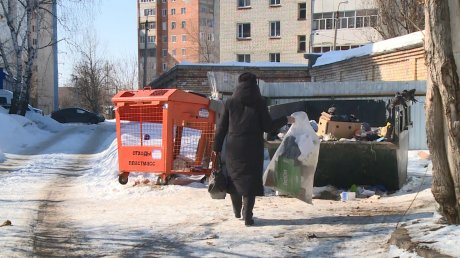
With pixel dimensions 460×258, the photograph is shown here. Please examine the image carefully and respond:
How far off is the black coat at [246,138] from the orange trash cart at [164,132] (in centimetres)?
207

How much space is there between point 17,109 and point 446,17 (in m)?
24.9

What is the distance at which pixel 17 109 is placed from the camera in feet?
86.0

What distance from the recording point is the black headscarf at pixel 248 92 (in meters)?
5.73

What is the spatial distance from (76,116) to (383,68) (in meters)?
24.9

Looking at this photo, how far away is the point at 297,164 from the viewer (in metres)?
6.19

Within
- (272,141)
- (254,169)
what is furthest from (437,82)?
(272,141)

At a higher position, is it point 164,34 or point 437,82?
point 164,34

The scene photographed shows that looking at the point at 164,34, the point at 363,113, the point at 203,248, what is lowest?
the point at 203,248

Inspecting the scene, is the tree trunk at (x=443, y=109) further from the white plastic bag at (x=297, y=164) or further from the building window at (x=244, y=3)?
the building window at (x=244, y=3)

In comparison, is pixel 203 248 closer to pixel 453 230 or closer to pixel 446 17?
pixel 453 230

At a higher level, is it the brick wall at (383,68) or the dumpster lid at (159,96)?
the brick wall at (383,68)

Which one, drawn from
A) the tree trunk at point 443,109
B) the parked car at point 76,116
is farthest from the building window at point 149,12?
the tree trunk at point 443,109

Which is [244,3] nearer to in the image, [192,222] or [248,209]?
[192,222]

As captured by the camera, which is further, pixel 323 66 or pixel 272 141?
pixel 323 66
